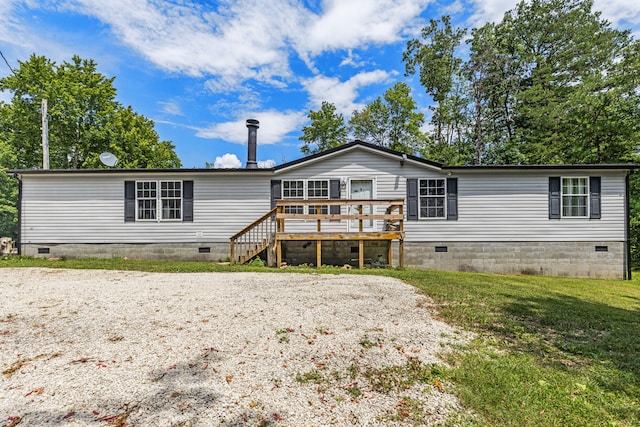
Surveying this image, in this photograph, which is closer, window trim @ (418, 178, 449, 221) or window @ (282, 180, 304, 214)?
window trim @ (418, 178, 449, 221)

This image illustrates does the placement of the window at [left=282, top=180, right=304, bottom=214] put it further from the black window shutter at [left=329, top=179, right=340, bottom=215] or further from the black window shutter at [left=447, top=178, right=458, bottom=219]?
the black window shutter at [left=447, top=178, right=458, bottom=219]

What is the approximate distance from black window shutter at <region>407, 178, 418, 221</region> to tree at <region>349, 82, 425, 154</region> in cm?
1523

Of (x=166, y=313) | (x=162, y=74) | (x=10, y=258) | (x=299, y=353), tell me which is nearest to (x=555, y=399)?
(x=299, y=353)

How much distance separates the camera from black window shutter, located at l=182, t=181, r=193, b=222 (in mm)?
10773

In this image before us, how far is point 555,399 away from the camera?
7.63 ft

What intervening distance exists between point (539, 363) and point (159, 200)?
11.5 metres

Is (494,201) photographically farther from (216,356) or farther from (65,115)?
(65,115)

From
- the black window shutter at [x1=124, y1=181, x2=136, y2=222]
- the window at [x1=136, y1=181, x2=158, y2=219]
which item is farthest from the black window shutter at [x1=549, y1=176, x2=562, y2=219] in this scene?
the black window shutter at [x1=124, y1=181, x2=136, y2=222]

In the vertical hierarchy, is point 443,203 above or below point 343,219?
above

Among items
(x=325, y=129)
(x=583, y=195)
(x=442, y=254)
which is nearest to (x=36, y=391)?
(x=442, y=254)

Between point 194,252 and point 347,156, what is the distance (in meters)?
6.63

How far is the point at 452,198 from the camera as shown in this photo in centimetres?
1054

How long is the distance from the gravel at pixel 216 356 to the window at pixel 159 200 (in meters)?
5.65

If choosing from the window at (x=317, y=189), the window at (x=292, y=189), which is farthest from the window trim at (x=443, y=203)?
the window at (x=292, y=189)
